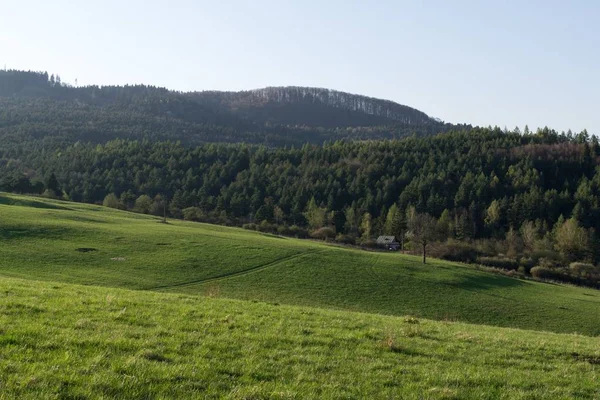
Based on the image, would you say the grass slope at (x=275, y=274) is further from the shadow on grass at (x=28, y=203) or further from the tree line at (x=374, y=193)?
the tree line at (x=374, y=193)

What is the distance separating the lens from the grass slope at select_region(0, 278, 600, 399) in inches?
363

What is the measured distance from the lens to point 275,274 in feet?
178

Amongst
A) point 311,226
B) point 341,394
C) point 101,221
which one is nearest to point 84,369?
point 341,394

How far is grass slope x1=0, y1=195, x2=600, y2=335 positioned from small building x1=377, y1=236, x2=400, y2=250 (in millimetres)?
57018

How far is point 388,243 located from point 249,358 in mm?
121172

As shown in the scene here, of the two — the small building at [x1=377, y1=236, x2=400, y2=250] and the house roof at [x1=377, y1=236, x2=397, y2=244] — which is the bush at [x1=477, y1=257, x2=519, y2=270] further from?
the house roof at [x1=377, y1=236, x2=397, y2=244]

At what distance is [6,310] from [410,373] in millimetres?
11369

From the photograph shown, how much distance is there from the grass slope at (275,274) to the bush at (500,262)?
3106 cm

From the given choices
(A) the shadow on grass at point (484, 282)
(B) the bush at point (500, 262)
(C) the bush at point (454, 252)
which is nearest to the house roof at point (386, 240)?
(C) the bush at point (454, 252)

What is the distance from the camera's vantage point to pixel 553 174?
18700 centimetres

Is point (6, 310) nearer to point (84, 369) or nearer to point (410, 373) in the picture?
point (84, 369)

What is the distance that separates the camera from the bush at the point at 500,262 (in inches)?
4018

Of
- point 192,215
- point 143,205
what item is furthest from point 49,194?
point 192,215

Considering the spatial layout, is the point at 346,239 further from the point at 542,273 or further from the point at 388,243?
the point at 542,273
